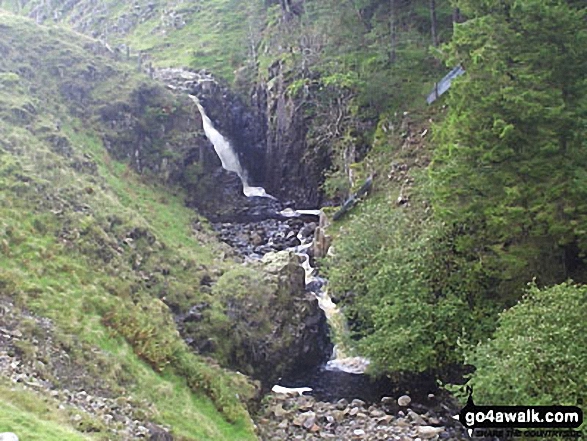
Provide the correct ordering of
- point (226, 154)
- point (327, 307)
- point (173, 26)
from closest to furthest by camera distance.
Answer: point (327, 307) < point (226, 154) < point (173, 26)

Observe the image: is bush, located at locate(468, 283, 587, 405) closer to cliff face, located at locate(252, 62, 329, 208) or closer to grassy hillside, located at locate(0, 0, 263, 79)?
cliff face, located at locate(252, 62, 329, 208)

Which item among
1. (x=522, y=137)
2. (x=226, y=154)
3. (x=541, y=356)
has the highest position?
(x=226, y=154)

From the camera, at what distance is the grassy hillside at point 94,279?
13.8 metres

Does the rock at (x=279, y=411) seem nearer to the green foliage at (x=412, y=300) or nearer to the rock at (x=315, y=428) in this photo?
the rock at (x=315, y=428)

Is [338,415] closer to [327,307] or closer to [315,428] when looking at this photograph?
[315,428]

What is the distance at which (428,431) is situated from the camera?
1772 centimetres

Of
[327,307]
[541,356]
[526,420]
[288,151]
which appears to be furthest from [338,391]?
[288,151]

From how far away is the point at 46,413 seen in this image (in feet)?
34.4

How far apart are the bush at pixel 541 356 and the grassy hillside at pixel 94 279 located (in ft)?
22.8

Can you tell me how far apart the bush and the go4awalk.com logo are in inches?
10.5

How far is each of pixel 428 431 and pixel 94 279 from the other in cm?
1170

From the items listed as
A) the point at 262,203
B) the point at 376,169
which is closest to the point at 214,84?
the point at 262,203

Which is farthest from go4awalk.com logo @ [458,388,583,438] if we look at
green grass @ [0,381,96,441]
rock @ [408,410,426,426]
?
green grass @ [0,381,96,441]

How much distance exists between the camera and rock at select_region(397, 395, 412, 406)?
19922 mm
